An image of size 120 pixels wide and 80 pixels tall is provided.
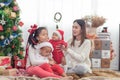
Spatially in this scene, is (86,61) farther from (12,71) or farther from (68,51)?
(12,71)

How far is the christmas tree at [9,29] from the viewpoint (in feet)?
13.5

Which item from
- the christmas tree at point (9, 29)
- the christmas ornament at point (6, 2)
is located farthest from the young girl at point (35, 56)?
the christmas ornament at point (6, 2)

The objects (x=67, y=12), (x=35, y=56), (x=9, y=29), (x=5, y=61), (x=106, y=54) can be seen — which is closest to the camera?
(x=35, y=56)

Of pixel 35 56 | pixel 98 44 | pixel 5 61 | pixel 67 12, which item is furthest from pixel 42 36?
pixel 67 12

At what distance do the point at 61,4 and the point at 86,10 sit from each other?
48cm

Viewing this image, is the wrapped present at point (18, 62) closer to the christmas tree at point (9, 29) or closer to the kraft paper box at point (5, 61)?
the christmas tree at point (9, 29)

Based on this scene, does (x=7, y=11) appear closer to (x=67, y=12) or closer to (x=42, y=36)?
(x=42, y=36)

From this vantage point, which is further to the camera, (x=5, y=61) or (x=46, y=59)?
(x=5, y=61)

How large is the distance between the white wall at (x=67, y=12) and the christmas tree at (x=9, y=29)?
0.69m

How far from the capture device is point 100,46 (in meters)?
4.86

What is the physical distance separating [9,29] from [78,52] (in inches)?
54.4

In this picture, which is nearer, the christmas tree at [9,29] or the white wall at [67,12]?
the christmas tree at [9,29]

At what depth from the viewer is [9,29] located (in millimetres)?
4148

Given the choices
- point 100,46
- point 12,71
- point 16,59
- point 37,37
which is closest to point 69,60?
point 37,37
